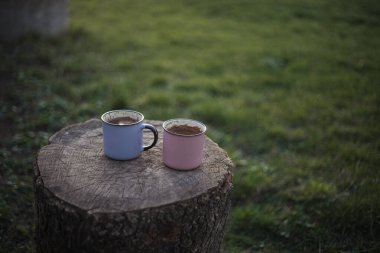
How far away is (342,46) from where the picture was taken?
641cm

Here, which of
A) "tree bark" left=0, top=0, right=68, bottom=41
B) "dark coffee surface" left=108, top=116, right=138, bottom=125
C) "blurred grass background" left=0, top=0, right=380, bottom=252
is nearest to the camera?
"dark coffee surface" left=108, top=116, right=138, bottom=125

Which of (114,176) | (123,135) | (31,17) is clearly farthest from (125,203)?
(31,17)

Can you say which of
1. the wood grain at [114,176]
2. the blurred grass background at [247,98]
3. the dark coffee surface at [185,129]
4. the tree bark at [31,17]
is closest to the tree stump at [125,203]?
the wood grain at [114,176]

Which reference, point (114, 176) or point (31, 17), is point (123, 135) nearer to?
point (114, 176)

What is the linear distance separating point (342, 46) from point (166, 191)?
215 inches

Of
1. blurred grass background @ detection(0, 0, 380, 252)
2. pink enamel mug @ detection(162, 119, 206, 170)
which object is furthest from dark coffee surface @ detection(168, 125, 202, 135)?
blurred grass background @ detection(0, 0, 380, 252)

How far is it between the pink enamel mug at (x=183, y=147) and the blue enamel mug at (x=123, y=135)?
127 millimetres

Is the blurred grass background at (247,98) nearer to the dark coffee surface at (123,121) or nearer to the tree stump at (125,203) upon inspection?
the tree stump at (125,203)

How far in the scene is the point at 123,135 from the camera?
6.64 feet

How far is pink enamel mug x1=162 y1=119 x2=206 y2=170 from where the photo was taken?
2.00 metres

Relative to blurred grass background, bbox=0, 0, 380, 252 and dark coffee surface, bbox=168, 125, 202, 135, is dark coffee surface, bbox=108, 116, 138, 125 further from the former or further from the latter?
blurred grass background, bbox=0, 0, 380, 252

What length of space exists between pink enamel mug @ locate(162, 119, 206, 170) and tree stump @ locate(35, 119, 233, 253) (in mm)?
46

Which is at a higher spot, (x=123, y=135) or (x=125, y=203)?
(x=123, y=135)

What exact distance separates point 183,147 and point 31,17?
4853 mm
